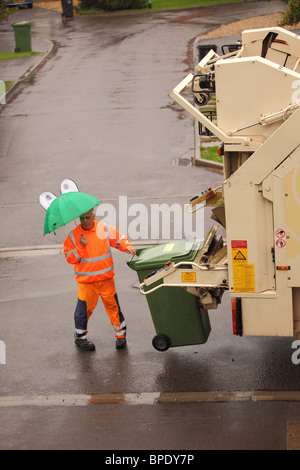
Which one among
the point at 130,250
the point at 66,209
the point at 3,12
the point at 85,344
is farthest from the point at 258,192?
the point at 3,12

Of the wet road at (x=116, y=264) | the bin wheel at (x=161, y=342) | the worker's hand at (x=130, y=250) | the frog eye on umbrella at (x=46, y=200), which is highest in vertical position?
the frog eye on umbrella at (x=46, y=200)

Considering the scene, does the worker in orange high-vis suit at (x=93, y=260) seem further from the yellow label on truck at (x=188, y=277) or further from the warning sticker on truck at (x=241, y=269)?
the warning sticker on truck at (x=241, y=269)

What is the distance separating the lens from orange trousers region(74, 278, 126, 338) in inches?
296

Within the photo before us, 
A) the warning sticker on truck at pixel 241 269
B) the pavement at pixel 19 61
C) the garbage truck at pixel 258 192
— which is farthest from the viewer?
the pavement at pixel 19 61

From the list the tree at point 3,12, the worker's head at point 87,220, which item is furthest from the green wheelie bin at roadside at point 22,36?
the worker's head at point 87,220

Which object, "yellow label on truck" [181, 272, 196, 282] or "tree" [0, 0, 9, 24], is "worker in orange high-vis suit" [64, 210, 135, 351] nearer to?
"yellow label on truck" [181, 272, 196, 282]

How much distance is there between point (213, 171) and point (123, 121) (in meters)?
4.51

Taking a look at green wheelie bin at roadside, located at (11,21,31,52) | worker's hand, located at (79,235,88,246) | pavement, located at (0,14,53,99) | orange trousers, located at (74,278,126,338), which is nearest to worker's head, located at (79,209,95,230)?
worker's hand, located at (79,235,88,246)

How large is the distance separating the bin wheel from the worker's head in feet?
4.26

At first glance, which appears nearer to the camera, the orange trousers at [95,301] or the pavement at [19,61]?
the orange trousers at [95,301]

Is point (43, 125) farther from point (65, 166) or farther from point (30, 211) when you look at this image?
point (30, 211)

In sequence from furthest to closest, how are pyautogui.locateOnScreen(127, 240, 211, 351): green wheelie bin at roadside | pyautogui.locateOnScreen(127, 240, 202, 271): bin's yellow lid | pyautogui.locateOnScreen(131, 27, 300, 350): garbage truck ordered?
pyautogui.locateOnScreen(127, 240, 211, 351): green wheelie bin at roadside → pyautogui.locateOnScreen(127, 240, 202, 271): bin's yellow lid → pyautogui.locateOnScreen(131, 27, 300, 350): garbage truck

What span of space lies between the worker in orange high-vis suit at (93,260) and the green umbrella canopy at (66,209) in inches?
9.4

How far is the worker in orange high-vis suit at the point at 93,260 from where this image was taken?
24.3 feet
